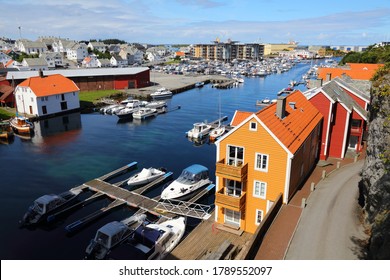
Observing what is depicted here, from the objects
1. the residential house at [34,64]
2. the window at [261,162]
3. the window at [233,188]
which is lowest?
the window at [233,188]

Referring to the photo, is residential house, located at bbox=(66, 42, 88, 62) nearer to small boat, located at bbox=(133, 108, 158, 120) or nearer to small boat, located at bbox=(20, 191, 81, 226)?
small boat, located at bbox=(133, 108, 158, 120)

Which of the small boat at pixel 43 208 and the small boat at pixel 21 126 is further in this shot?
the small boat at pixel 21 126

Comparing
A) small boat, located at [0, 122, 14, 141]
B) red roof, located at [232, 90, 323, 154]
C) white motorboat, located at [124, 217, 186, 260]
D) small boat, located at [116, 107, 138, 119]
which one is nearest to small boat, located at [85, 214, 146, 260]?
white motorboat, located at [124, 217, 186, 260]

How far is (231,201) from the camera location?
25.5m

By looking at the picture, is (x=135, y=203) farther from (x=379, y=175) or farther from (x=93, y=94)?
(x=93, y=94)

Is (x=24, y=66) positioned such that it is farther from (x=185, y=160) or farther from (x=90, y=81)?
(x=185, y=160)

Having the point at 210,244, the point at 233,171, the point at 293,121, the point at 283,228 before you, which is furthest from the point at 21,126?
the point at 283,228

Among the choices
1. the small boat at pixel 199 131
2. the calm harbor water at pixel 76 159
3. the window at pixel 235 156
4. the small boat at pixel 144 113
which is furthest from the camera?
the small boat at pixel 144 113

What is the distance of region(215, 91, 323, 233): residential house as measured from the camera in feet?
80.0

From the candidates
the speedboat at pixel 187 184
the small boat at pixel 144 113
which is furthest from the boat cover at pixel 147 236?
the small boat at pixel 144 113

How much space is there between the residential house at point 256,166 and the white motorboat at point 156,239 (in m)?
4.24

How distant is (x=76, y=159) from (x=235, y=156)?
104ft

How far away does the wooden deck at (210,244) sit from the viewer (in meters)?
23.5

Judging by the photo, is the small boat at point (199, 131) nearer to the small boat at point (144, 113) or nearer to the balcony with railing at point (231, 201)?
the small boat at point (144, 113)
